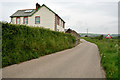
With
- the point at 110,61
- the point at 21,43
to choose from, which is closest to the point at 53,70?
the point at 21,43

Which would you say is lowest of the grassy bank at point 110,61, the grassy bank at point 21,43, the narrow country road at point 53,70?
the narrow country road at point 53,70

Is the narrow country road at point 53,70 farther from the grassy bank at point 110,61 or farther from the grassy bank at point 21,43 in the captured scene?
the grassy bank at point 21,43

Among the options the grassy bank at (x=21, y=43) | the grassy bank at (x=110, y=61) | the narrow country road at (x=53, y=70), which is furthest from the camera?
the grassy bank at (x=21, y=43)

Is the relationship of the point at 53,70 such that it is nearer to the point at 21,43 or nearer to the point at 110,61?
the point at 21,43

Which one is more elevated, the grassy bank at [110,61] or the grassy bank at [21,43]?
the grassy bank at [21,43]

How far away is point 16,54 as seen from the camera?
6582 millimetres

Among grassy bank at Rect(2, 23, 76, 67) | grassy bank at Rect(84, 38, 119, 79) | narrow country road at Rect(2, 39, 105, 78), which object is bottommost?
narrow country road at Rect(2, 39, 105, 78)

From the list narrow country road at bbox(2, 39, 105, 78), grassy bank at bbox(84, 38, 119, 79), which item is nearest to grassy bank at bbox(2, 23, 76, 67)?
narrow country road at bbox(2, 39, 105, 78)

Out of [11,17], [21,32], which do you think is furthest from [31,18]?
[21,32]

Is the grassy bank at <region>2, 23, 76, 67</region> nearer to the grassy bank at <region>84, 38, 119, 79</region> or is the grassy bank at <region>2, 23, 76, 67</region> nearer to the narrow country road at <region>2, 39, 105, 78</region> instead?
the narrow country road at <region>2, 39, 105, 78</region>

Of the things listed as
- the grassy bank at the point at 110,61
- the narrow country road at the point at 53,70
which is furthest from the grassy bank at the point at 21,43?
the grassy bank at the point at 110,61

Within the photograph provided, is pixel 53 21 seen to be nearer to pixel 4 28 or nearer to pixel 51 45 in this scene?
pixel 51 45

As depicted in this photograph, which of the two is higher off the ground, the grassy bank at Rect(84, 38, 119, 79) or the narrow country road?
the grassy bank at Rect(84, 38, 119, 79)

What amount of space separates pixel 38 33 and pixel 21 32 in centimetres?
240
